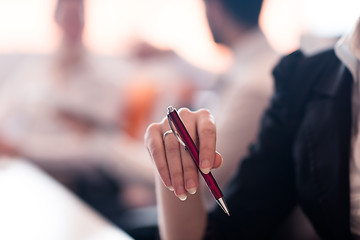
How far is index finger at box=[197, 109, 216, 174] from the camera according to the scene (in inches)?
10.8

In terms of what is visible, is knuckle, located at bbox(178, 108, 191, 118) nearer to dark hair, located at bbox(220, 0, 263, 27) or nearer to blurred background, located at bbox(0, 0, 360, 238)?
blurred background, located at bbox(0, 0, 360, 238)

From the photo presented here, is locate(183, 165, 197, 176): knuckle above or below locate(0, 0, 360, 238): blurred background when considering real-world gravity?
below

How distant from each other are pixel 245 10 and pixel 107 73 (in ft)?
2.61

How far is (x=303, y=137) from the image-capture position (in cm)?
47

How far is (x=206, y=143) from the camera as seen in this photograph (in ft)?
0.93

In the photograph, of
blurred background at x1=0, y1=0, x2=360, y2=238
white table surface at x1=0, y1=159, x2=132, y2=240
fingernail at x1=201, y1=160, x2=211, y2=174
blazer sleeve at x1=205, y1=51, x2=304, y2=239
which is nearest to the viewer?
fingernail at x1=201, y1=160, x2=211, y2=174

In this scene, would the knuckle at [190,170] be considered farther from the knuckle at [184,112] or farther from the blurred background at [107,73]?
the blurred background at [107,73]

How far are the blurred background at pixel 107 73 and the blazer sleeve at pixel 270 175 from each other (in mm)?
147

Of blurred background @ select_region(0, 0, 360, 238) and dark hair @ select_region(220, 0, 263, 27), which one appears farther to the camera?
blurred background @ select_region(0, 0, 360, 238)

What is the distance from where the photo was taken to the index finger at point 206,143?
0.90 ft

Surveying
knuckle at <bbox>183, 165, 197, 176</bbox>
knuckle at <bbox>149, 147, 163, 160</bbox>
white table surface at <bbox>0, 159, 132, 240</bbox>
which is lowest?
A: knuckle at <bbox>183, 165, 197, 176</bbox>

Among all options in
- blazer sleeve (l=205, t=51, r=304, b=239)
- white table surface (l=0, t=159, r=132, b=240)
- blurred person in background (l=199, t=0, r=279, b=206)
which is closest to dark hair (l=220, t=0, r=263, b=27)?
blurred person in background (l=199, t=0, r=279, b=206)

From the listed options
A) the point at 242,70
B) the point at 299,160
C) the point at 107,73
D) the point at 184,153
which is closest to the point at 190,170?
the point at 184,153

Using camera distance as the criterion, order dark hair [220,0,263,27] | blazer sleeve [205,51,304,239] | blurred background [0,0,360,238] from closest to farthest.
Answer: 1. blazer sleeve [205,51,304,239]
2. dark hair [220,0,263,27]
3. blurred background [0,0,360,238]
